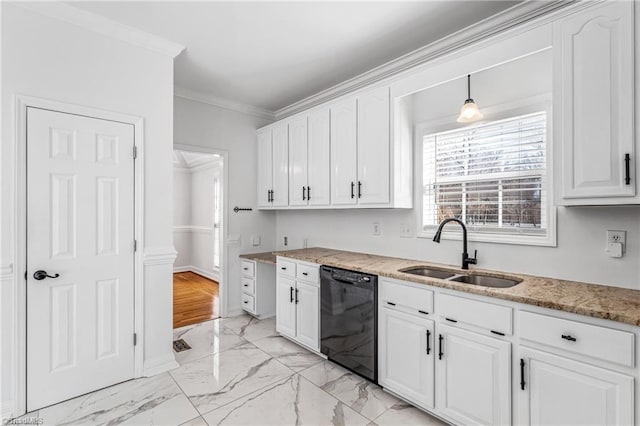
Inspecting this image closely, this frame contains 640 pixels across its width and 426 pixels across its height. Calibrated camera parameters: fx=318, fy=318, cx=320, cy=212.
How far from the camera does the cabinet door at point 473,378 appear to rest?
178 centimetres

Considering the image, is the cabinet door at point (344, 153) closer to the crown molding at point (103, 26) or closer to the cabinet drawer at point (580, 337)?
the crown molding at point (103, 26)

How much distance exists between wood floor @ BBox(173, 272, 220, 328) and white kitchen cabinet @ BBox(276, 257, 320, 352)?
1.31 metres

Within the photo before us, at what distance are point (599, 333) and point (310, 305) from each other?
2135 millimetres

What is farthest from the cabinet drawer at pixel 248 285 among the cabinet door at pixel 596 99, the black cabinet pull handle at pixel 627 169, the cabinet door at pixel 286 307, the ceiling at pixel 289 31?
the black cabinet pull handle at pixel 627 169

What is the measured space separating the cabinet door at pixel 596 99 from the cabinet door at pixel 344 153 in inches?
64.1

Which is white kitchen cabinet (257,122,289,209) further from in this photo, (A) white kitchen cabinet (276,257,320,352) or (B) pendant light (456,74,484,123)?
(B) pendant light (456,74,484,123)

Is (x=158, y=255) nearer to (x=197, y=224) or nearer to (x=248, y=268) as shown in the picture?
(x=248, y=268)

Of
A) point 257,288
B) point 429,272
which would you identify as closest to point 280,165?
point 257,288

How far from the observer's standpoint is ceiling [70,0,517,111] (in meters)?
2.26

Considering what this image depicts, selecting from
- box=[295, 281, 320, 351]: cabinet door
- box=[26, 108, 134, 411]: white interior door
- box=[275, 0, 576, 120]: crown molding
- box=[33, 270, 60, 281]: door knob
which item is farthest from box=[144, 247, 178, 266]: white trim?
box=[275, 0, 576, 120]: crown molding

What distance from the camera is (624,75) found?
1.64 m

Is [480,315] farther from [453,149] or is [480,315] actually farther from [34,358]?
[34,358]

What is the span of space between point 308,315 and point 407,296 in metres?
1.19

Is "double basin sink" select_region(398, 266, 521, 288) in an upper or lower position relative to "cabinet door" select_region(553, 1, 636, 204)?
lower
